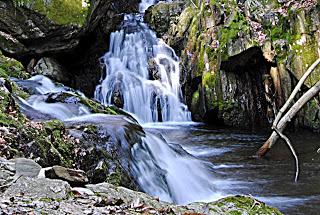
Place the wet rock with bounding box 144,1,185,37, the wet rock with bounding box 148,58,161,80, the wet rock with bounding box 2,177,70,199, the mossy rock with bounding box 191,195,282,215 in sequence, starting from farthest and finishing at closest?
the wet rock with bounding box 144,1,185,37 → the wet rock with bounding box 148,58,161,80 → the mossy rock with bounding box 191,195,282,215 → the wet rock with bounding box 2,177,70,199

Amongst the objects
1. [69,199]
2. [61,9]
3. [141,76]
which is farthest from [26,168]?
[141,76]

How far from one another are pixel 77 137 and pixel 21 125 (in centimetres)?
100

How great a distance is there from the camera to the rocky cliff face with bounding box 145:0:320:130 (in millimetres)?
12094

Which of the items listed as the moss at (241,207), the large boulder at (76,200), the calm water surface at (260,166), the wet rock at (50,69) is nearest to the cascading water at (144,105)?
the calm water surface at (260,166)

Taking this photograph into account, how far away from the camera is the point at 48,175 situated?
→ 355 centimetres

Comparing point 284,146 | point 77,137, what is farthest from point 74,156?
point 284,146

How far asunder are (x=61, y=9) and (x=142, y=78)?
4418 millimetres

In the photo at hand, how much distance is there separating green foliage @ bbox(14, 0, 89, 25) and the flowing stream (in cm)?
283

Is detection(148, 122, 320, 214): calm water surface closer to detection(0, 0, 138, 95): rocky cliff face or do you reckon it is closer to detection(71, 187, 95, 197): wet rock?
detection(71, 187, 95, 197): wet rock

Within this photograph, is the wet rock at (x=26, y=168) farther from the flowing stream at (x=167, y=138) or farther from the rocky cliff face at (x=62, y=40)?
the rocky cliff face at (x=62, y=40)

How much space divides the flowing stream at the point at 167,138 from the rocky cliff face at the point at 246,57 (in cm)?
103

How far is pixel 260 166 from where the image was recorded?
862cm

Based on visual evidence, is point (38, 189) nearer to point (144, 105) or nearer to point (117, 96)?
point (144, 105)

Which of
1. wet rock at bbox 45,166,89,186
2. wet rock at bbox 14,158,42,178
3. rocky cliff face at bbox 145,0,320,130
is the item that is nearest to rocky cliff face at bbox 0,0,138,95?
rocky cliff face at bbox 145,0,320,130
